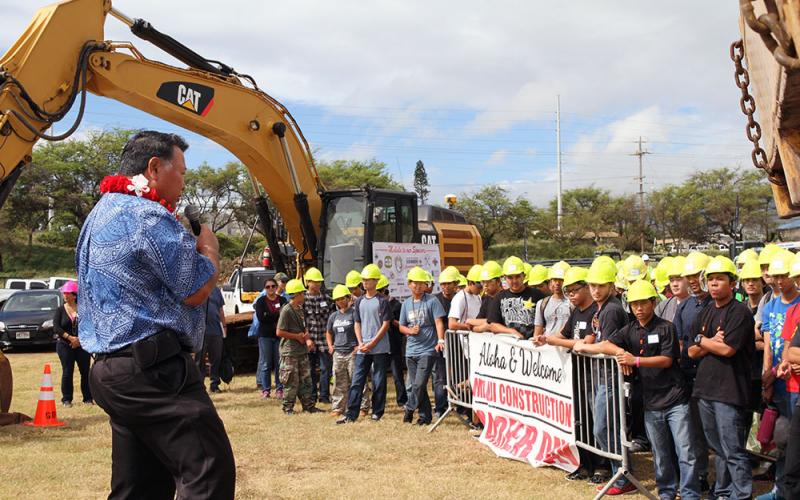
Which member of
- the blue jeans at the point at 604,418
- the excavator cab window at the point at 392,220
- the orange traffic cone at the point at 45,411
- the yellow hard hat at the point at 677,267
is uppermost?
the excavator cab window at the point at 392,220

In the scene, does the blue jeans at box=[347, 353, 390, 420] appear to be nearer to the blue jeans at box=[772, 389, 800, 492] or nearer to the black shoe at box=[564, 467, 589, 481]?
the black shoe at box=[564, 467, 589, 481]

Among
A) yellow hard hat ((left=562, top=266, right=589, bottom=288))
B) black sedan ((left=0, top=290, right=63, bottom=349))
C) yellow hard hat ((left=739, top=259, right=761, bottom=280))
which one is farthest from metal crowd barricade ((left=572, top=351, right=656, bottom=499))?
black sedan ((left=0, top=290, right=63, bottom=349))

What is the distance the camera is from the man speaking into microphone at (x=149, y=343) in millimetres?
3018

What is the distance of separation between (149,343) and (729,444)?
4560 millimetres

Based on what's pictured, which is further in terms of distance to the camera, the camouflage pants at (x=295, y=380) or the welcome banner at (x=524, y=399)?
the camouflage pants at (x=295, y=380)

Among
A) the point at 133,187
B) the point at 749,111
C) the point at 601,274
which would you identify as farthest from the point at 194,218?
the point at 601,274

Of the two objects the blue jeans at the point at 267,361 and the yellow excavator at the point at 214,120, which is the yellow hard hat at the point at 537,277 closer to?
the yellow excavator at the point at 214,120

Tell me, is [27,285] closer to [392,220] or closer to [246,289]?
[246,289]

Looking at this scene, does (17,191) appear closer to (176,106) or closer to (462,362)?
(176,106)

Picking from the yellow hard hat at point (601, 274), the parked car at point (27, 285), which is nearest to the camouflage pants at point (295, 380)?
the yellow hard hat at point (601, 274)

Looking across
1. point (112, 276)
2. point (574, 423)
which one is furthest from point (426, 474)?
point (112, 276)

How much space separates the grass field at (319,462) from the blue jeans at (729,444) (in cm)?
112

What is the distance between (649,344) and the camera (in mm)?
6168

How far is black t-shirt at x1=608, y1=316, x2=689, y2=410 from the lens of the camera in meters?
6.13
